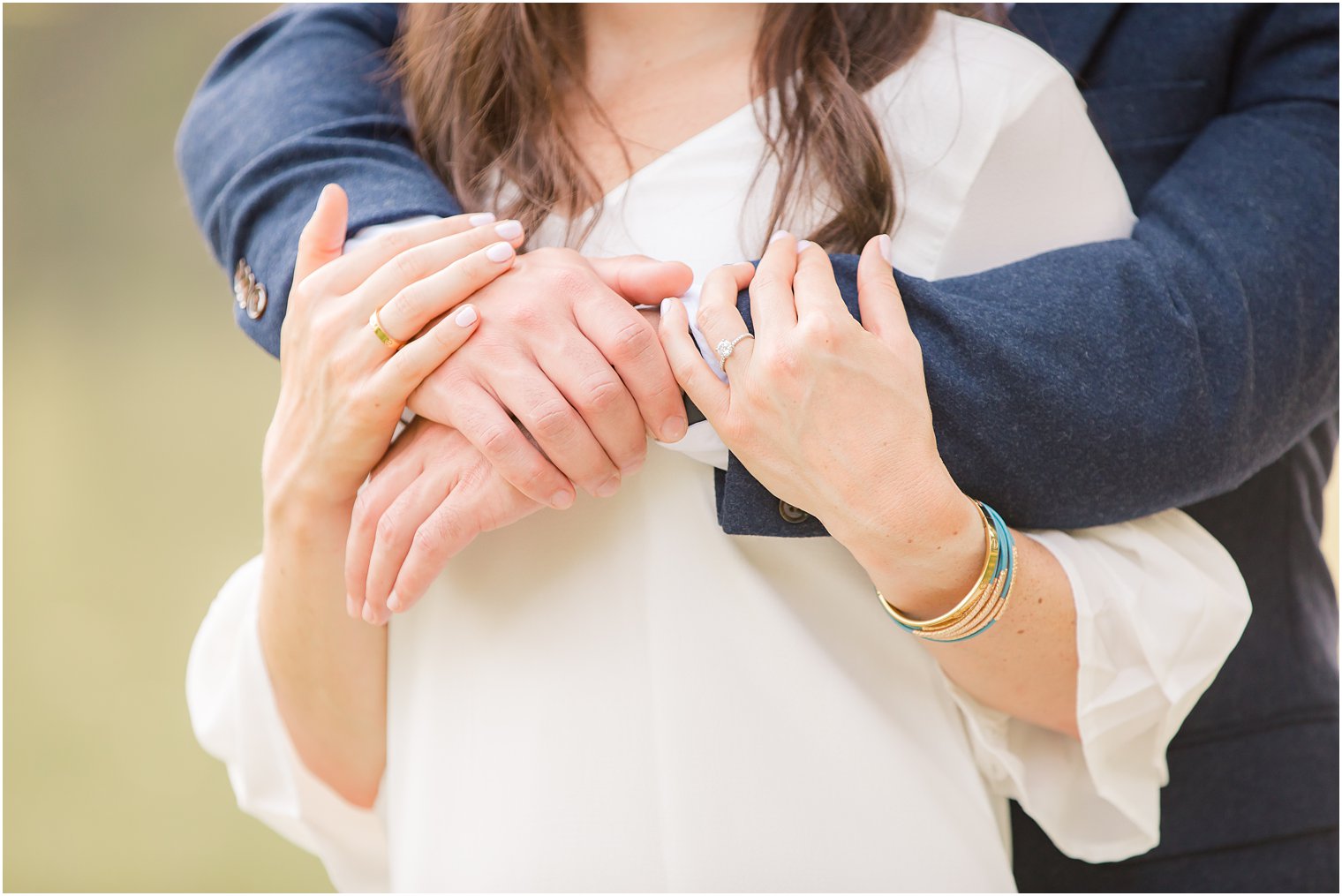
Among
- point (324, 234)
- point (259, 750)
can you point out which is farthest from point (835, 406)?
point (259, 750)

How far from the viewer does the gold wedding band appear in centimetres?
76

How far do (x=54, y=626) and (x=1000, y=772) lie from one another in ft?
9.39

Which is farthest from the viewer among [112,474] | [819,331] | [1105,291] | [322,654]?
[112,474]

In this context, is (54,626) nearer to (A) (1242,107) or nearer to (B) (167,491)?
(B) (167,491)

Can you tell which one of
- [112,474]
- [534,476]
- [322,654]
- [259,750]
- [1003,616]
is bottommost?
[112,474]

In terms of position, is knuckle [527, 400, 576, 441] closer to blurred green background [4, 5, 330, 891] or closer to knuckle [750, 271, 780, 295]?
knuckle [750, 271, 780, 295]

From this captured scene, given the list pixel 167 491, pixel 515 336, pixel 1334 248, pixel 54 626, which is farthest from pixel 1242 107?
pixel 54 626

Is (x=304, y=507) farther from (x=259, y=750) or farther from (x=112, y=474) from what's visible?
(x=112, y=474)

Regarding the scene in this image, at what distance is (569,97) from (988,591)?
1.83 feet

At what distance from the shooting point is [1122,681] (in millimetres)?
829

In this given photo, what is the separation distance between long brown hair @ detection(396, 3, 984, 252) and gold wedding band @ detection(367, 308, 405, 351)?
162 millimetres

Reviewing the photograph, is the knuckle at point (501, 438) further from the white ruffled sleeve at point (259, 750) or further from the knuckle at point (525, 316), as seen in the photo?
the white ruffled sleeve at point (259, 750)

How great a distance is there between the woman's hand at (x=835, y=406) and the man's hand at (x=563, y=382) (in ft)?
0.09

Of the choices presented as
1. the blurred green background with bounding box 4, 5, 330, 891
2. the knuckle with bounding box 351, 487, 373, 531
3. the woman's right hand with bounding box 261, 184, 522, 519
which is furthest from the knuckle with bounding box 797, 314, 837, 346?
the blurred green background with bounding box 4, 5, 330, 891
